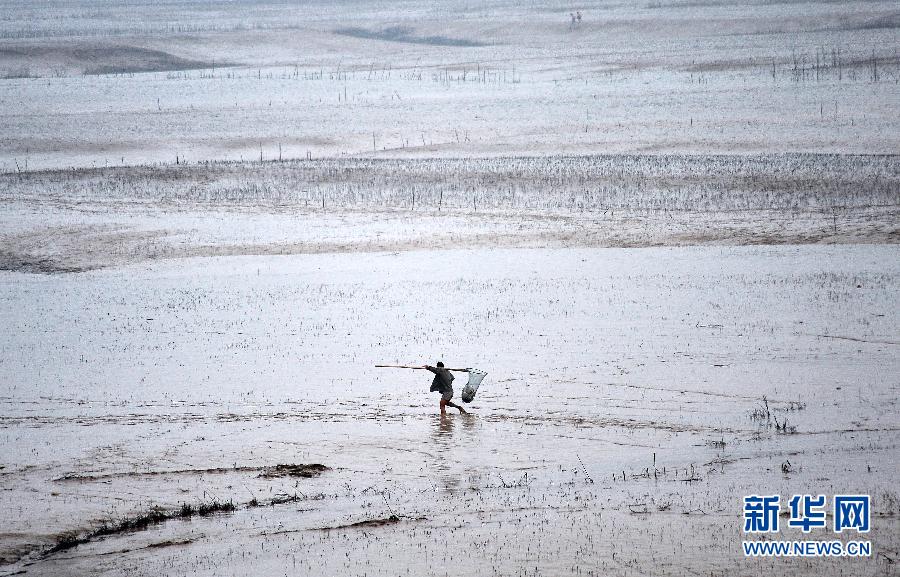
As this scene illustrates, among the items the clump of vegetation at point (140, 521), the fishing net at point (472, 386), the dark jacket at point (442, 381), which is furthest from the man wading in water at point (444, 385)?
the clump of vegetation at point (140, 521)

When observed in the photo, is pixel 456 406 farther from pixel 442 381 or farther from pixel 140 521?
pixel 140 521

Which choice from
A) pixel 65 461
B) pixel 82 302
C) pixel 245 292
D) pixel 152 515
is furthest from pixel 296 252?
pixel 152 515

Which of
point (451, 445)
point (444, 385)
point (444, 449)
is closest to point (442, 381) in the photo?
point (444, 385)

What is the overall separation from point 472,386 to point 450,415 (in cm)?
44

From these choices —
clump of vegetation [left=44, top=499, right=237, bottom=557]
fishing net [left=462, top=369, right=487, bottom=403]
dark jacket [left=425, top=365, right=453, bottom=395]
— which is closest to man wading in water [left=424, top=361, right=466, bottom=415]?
dark jacket [left=425, top=365, right=453, bottom=395]

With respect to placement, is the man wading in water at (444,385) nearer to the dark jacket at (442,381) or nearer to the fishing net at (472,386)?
the dark jacket at (442,381)

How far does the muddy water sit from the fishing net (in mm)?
272

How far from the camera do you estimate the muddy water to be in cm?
983

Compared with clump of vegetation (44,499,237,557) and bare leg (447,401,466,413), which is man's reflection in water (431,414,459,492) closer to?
bare leg (447,401,466,413)

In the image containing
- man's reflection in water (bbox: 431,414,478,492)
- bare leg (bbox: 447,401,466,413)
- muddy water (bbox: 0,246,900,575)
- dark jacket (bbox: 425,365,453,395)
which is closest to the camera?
muddy water (bbox: 0,246,900,575)

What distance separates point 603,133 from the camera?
119ft

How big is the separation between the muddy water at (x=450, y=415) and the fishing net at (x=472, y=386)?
0.27 meters

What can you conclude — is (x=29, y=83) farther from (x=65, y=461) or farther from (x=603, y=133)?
(x=65, y=461)

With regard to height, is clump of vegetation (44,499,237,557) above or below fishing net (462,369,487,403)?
below
